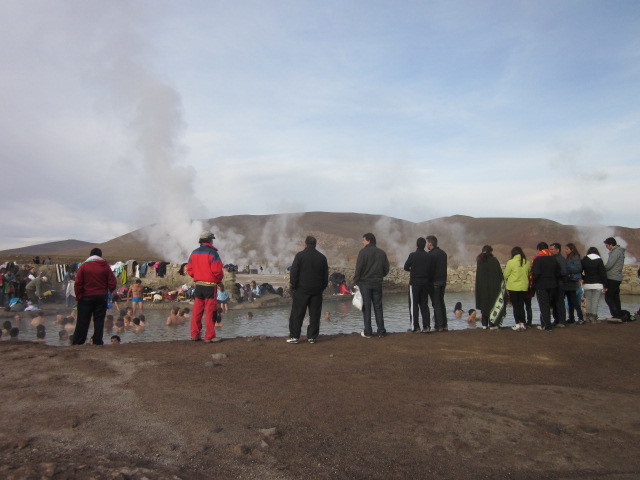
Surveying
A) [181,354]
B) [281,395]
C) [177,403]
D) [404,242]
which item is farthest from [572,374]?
[404,242]

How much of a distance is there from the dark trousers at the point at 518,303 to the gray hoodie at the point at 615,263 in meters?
2.34

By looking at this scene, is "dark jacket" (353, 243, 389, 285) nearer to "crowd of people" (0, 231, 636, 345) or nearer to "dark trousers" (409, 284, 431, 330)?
"crowd of people" (0, 231, 636, 345)

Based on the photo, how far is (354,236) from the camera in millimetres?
82312

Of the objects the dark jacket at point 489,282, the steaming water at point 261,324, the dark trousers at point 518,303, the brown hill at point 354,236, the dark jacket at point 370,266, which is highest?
the brown hill at point 354,236

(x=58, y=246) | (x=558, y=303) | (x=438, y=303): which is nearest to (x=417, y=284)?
(x=438, y=303)

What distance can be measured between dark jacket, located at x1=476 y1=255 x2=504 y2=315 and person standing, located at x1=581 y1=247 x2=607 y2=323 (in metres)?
2.25

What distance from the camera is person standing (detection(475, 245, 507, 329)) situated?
10.9 meters

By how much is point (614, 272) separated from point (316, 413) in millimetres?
9520

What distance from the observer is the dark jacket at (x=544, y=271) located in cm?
1044

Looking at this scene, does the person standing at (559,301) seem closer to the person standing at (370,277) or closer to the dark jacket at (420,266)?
the dark jacket at (420,266)

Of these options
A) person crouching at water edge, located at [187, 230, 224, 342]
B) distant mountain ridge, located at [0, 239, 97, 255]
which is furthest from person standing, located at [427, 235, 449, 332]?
distant mountain ridge, located at [0, 239, 97, 255]

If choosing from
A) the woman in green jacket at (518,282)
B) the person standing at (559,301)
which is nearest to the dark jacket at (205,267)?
the woman in green jacket at (518,282)

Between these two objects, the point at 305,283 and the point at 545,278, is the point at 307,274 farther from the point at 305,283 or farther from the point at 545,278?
the point at 545,278

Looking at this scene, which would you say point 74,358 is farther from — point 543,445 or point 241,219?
point 241,219
